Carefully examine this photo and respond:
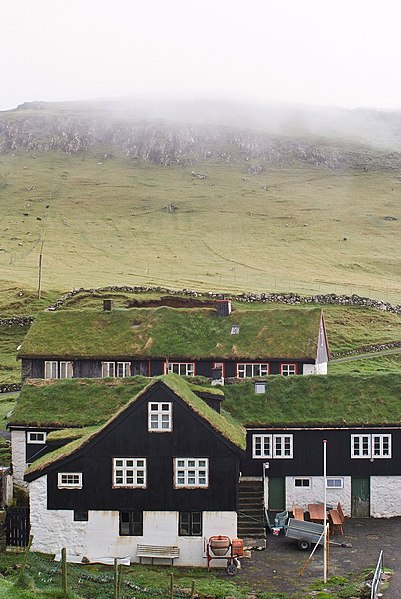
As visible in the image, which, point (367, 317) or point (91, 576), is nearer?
point (91, 576)

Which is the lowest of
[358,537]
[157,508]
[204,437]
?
[358,537]

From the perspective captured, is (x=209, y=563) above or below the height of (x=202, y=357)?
below

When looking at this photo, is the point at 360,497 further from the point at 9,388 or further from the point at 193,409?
the point at 9,388

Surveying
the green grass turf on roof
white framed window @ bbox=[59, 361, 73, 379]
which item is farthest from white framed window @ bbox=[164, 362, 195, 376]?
the green grass turf on roof

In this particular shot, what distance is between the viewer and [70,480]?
3641 centimetres

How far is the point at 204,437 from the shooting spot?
3669cm

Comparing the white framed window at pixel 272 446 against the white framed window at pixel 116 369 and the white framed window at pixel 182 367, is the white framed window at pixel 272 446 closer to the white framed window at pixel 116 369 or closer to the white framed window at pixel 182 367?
the white framed window at pixel 182 367

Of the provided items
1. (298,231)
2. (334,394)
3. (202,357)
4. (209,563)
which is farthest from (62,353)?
(298,231)

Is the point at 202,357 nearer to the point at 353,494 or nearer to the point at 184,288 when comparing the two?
the point at 353,494

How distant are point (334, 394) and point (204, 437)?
36.5ft

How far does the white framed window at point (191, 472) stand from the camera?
120 feet

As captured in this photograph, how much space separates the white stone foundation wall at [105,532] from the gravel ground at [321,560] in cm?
208

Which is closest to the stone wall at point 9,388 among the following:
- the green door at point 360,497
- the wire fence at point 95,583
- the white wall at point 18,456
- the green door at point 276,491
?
the white wall at point 18,456

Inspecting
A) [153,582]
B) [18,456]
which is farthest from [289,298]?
[153,582]
